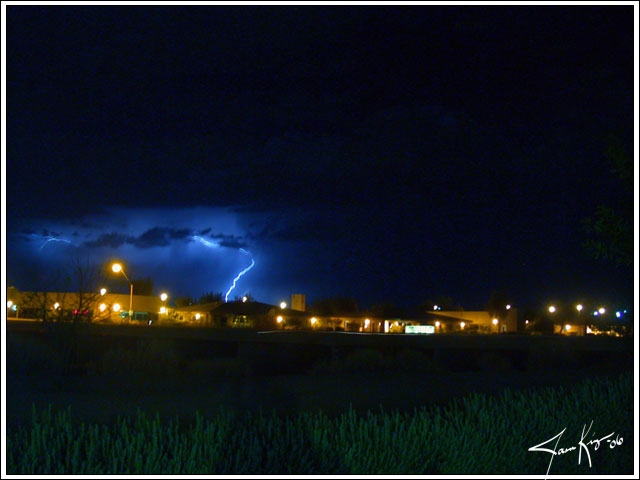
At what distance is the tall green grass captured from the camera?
Answer: 6.23 meters

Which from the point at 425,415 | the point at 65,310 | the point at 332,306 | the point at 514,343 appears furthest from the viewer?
the point at 332,306

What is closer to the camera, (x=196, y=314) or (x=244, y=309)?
(x=244, y=309)

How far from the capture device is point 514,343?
94.0 feet

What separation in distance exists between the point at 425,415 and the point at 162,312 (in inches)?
2105

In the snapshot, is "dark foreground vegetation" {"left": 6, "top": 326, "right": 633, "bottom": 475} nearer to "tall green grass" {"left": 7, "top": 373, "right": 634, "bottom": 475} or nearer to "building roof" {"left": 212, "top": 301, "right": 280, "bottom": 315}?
"tall green grass" {"left": 7, "top": 373, "right": 634, "bottom": 475}

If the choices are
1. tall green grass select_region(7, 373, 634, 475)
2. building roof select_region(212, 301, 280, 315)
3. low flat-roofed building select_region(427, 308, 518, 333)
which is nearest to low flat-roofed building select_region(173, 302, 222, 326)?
building roof select_region(212, 301, 280, 315)

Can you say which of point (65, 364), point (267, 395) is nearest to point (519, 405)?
point (267, 395)

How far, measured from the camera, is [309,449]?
6.80m

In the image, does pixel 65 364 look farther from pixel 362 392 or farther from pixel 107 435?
pixel 107 435

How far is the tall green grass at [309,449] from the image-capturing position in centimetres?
623
